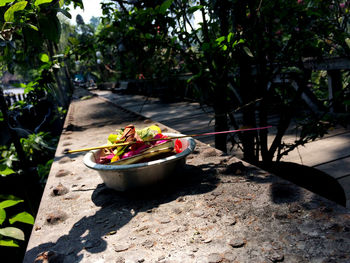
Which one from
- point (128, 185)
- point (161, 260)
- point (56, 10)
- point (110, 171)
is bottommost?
point (161, 260)

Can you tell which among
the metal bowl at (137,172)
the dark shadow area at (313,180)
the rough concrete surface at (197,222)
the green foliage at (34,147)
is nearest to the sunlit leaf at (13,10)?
the metal bowl at (137,172)

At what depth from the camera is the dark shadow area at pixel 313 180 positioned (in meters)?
1.89

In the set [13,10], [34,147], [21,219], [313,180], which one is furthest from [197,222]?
[34,147]

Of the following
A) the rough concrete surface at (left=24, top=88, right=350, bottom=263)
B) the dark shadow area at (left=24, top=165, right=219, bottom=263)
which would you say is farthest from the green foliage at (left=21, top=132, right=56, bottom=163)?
the dark shadow area at (left=24, top=165, right=219, bottom=263)

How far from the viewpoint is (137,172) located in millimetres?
1641

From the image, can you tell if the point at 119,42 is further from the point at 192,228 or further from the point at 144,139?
the point at 192,228

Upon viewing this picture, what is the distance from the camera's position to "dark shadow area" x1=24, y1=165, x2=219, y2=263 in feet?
4.35

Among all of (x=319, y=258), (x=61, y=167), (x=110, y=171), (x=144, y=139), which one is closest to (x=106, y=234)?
(x=110, y=171)

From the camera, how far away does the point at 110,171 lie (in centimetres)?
162

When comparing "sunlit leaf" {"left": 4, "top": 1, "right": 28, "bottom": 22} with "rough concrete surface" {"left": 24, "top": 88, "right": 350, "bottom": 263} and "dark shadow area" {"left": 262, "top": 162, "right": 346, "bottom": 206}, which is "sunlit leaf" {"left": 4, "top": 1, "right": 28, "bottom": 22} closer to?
"rough concrete surface" {"left": 24, "top": 88, "right": 350, "bottom": 263}

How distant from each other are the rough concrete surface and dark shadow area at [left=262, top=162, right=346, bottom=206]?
366 mm

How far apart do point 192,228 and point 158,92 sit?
8123 millimetres

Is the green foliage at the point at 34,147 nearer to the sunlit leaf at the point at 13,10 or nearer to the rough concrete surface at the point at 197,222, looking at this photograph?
the rough concrete surface at the point at 197,222

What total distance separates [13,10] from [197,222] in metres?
1.12
